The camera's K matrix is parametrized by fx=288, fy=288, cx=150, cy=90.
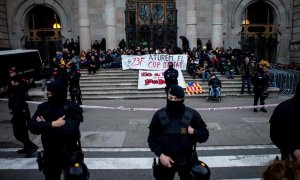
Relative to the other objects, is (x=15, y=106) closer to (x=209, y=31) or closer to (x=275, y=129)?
(x=275, y=129)

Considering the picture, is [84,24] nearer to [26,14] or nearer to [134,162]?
[26,14]

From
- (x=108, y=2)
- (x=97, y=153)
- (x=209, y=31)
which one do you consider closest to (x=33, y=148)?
(x=97, y=153)

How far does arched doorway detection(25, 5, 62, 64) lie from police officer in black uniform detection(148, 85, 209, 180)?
23.3 meters

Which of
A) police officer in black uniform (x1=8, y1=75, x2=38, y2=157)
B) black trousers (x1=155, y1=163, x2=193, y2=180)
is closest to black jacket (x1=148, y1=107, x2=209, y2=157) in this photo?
black trousers (x1=155, y1=163, x2=193, y2=180)

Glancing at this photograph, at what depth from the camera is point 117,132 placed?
926 centimetres

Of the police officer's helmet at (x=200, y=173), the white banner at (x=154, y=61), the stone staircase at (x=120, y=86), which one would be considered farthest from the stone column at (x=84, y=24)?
the police officer's helmet at (x=200, y=173)

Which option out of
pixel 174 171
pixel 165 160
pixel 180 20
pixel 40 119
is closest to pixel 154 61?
pixel 180 20

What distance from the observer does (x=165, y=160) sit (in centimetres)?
386

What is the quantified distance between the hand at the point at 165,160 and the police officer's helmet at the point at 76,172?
114 centimetres

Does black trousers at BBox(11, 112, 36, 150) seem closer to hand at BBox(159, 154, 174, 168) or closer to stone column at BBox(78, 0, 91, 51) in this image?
hand at BBox(159, 154, 174, 168)

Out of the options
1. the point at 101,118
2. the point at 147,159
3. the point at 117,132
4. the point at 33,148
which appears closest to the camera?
the point at 147,159

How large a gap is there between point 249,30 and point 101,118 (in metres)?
19.5

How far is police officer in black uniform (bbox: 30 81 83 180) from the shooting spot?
421cm

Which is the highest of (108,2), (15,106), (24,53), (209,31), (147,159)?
(108,2)
